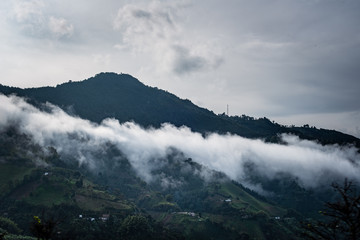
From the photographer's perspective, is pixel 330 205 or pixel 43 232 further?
pixel 43 232

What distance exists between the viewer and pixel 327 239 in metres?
29.7

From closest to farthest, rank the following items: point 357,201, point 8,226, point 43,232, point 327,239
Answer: point 357,201, point 327,239, point 43,232, point 8,226

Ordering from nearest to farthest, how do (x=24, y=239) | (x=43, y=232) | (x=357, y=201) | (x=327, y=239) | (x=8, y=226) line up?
1. (x=357, y=201)
2. (x=327, y=239)
3. (x=43, y=232)
4. (x=24, y=239)
5. (x=8, y=226)

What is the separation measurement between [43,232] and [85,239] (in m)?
A: 175

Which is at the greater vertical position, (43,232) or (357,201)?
(357,201)

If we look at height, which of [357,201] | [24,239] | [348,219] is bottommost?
[24,239]

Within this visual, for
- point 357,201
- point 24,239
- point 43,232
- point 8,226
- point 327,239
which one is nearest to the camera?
point 357,201

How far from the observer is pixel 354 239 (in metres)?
28.0

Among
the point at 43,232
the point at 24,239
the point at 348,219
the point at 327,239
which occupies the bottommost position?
the point at 24,239

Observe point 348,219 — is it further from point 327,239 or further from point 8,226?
point 8,226

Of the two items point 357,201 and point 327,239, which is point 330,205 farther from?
point 327,239

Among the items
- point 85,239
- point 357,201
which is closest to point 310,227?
point 357,201

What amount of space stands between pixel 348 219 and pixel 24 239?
7808 inches

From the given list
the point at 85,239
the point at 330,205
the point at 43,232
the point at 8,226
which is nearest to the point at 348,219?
the point at 330,205
